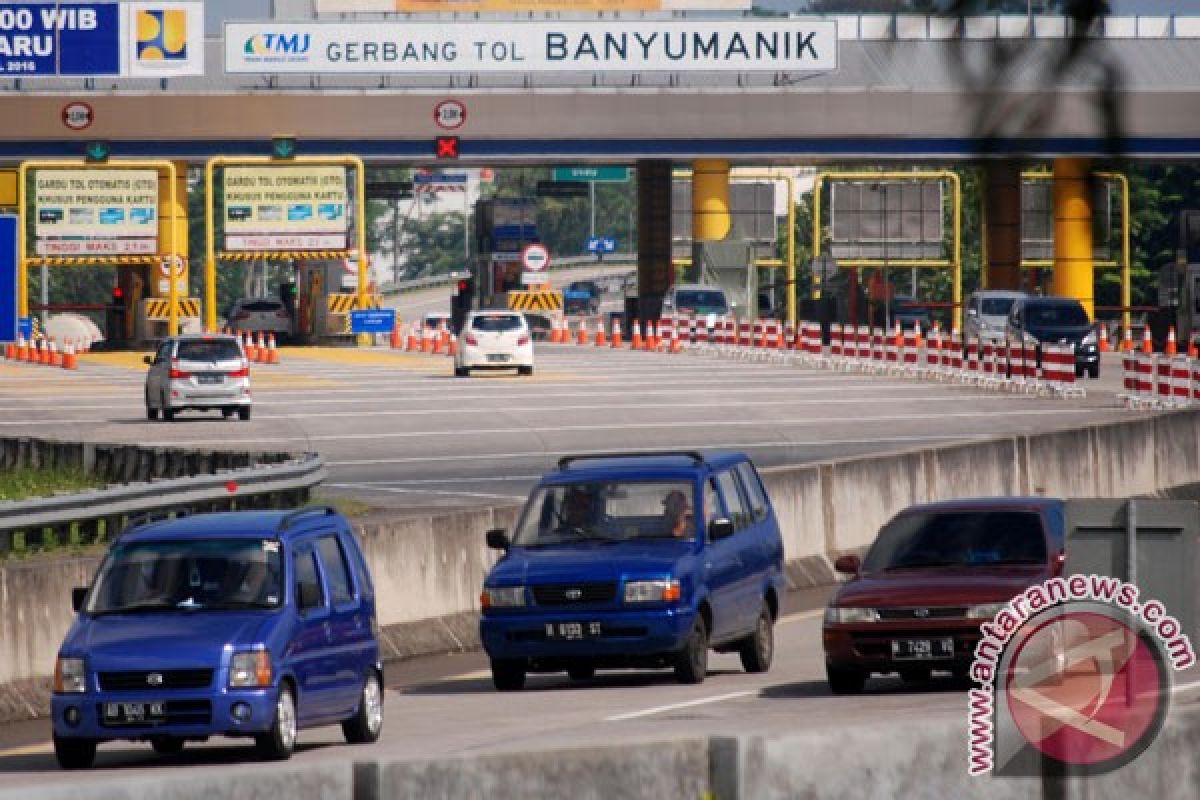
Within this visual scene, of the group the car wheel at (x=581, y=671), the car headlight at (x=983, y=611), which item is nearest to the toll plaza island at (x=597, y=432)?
the car headlight at (x=983, y=611)

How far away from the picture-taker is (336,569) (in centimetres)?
1608

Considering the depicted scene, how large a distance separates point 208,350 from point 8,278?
19.2 m

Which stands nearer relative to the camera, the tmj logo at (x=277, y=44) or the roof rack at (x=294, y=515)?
the roof rack at (x=294, y=515)

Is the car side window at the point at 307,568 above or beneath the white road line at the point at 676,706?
above

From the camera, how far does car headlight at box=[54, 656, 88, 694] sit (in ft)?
47.6

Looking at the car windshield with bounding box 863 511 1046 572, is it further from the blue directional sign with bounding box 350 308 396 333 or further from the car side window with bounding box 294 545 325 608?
the blue directional sign with bounding box 350 308 396 333

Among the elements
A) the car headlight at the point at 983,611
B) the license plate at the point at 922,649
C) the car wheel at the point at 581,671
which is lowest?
the car wheel at the point at 581,671

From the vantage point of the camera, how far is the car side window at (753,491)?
67.8 feet

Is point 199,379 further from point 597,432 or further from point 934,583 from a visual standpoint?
point 934,583

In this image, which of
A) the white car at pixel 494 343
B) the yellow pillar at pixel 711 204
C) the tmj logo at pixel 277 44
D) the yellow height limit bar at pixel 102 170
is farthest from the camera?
the yellow pillar at pixel 711 204

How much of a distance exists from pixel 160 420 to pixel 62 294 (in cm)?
13080

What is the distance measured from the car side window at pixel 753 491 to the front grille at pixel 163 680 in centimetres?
693

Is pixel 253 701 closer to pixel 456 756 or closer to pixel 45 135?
pixel 456 756

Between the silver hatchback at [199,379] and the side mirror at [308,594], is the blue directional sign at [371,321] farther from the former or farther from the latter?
the side mirror at [308,594]
